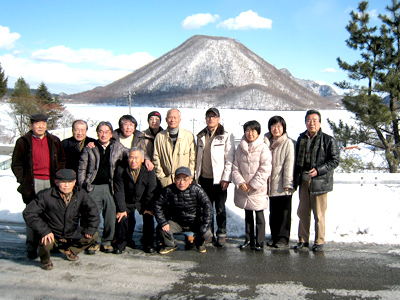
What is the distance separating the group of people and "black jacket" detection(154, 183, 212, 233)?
0.01 metres

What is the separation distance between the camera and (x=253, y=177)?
516 cm

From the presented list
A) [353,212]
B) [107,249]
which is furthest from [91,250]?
[353,212]

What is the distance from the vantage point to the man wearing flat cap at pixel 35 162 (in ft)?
15.7

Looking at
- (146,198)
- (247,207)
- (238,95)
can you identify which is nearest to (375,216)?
(247,207)

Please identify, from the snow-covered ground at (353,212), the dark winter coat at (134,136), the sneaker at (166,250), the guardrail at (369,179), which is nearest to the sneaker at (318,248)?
the snow-covered ground at (353,212)

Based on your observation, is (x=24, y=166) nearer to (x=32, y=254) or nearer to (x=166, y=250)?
(x=32, y=254)

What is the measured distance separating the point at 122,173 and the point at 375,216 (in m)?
A: 4.15

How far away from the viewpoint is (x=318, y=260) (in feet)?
15.3

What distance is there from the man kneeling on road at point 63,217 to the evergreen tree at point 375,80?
1184 cm

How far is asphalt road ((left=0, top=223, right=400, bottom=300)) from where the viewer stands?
3.72 meters

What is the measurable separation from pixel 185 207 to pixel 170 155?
81 centimetres

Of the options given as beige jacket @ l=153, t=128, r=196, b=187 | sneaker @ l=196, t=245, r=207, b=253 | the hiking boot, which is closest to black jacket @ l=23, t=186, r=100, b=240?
the hiking boot

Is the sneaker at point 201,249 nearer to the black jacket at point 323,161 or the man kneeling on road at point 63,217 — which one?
the man kneeling on road at point 63,217

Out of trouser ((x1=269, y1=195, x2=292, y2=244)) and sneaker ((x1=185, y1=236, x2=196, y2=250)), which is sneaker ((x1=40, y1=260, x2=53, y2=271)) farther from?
trouser ((x1=269, y1=195, x2=292, y2=244))
